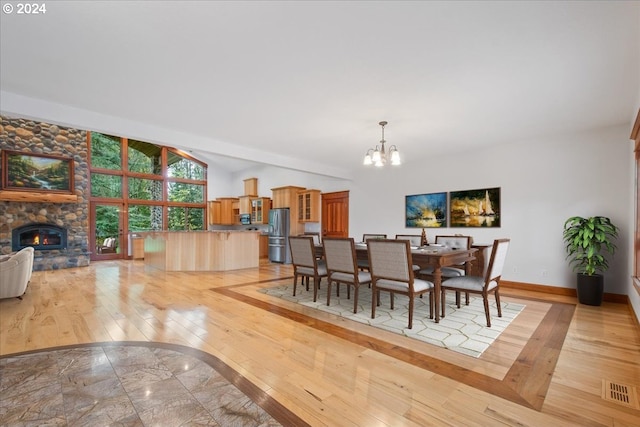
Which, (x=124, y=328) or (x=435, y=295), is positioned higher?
(x=435, y=295)

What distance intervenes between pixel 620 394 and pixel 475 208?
3.91 m

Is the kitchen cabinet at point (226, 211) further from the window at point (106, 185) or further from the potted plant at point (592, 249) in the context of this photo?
the potted plant at point (592, 249)

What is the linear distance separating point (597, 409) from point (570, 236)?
3.33 metres

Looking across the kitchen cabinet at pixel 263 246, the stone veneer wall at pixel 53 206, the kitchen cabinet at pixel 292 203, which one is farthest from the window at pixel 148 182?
the kitchen cabinet at pixel 292 203

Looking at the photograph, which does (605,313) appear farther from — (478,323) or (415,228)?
(415,228)

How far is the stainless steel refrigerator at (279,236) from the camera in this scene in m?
8.23

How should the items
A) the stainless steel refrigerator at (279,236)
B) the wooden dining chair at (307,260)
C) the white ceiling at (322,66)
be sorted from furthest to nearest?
the stainless steel refrigerator at (279,236)
the wooden dining chair at (307,260)
the white ceiling at (322,66)

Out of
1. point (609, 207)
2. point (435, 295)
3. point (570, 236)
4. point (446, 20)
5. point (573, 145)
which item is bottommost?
point (435, 295)

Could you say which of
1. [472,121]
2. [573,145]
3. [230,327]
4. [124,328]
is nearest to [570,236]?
[573,145]

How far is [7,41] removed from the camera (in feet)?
7.43

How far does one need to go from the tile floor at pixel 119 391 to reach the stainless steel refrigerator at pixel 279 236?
5722 mm

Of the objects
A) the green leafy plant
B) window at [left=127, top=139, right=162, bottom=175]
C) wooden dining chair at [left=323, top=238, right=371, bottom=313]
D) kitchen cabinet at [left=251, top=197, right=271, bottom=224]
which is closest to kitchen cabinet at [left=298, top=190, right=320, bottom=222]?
kitchen cabinet at [left=251, top=197, right=271, bottom=224]

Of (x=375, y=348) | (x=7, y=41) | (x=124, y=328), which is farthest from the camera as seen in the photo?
(x=124, y=328)

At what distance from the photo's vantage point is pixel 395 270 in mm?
3182
